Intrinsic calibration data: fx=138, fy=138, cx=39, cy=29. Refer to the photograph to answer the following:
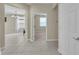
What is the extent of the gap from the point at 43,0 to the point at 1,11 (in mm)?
3207

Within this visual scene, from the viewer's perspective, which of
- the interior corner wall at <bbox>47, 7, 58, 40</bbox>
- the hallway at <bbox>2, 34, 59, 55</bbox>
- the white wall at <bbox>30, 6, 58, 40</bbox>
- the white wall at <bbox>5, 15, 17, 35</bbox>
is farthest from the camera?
the white wall at <bbox>5, 15, 17, 35</bbox>

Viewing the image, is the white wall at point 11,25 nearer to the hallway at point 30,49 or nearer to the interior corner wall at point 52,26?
the interior corner wall at point 52,26

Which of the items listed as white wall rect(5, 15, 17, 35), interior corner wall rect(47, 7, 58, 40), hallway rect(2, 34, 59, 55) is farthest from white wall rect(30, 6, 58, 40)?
white wall rect(5, 15, 17, 35)

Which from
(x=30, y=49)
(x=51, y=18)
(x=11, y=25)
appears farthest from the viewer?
(x=11, y=25)

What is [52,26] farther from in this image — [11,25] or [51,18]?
[11,25]

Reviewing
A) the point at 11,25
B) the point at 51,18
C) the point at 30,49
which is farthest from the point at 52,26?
the point at 11,25

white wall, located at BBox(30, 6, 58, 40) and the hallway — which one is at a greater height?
white wall, located at BBox(30, 6, 58, 40)

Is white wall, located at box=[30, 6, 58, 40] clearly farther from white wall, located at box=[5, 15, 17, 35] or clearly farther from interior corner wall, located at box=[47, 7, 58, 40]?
white wall, located at box=[5, 15, 17, 35]

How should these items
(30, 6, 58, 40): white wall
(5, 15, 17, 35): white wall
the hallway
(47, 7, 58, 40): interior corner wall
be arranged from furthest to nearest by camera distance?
(5, 15, 17, 35): white wall < (47, 7, 58, 40): interior corner wall < (30, 6, 58, 40): white wall < the hallway

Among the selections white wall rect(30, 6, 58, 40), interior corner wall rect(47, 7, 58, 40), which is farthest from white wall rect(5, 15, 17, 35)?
interior corner wall rect(47, 7, 58, 40)

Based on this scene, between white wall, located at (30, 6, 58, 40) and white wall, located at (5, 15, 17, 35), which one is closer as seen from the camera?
white wall, located at (30, 6, 58, 40)
